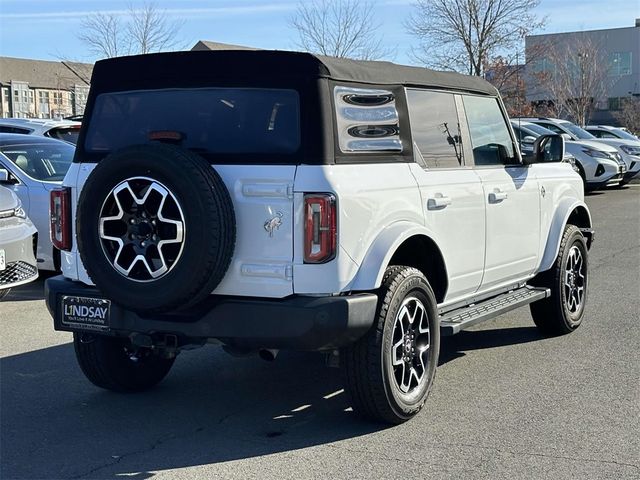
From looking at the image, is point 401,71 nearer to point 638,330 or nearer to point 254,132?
point 254,132

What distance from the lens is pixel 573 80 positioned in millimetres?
48594

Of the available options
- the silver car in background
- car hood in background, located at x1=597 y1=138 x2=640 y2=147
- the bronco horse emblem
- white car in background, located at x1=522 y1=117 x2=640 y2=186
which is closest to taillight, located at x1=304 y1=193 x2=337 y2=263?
the bronco horse emblem

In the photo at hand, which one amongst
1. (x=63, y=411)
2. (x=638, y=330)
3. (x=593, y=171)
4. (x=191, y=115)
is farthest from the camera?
(x=593, y=171)

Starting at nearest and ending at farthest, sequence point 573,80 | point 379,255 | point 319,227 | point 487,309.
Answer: point 319,227 → point 379,255 → point 487,309 → point 573,80

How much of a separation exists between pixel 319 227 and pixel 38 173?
244 inches

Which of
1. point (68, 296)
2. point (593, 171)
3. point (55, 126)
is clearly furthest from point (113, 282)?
point (593, 171)

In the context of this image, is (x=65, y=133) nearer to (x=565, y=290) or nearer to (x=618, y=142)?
(x=565, y=290)

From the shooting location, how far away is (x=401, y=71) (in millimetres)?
5293

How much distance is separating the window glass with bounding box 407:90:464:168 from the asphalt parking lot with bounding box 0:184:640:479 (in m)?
1.48

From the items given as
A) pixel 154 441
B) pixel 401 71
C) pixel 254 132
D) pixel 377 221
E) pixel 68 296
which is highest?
pixel 401 71

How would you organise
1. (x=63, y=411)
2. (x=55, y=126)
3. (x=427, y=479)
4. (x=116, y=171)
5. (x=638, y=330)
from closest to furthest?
(x=427, y=479), (x=116, y=171), (x=63, y=411), (x=638, y=330), (x=55, y=126)

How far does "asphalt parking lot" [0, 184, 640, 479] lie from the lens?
14.1ft

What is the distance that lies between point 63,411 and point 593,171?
54.0 ft

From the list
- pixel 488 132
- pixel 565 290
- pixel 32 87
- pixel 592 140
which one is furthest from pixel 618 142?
pixel 32 87
